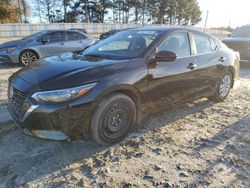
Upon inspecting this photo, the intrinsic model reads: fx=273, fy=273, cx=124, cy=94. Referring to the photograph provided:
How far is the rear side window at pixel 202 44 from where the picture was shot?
199 inches

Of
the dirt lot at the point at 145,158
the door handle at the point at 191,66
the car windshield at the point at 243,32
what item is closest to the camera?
the dirt lot at the point at 145,158

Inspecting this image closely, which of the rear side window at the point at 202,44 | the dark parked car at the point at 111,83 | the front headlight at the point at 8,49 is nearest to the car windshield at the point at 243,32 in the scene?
the rear side window at the point at 202,44

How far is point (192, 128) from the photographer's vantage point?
455 cm

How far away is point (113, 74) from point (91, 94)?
437 millimetres

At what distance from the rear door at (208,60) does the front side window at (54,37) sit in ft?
21.5

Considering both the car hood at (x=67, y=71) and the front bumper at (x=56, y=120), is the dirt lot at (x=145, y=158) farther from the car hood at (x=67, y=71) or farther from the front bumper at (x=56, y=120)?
the car hood at (x=67, y=71)

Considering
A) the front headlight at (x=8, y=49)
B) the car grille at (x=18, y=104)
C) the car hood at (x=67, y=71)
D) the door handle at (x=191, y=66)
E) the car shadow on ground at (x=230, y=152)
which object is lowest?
the car shadow on ground at (x=230, y=152)

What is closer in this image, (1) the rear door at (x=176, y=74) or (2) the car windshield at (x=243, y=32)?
(1) the rear door at (x=176, y=74)

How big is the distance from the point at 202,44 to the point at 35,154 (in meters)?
3.59

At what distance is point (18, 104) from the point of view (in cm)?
347

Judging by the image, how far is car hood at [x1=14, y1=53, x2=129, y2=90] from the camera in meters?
3.34

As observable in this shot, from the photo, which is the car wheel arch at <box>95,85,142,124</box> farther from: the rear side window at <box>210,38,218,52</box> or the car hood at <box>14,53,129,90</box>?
the rear side window at <box>210,38,218,52</box>

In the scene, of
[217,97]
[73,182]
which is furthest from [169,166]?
[217,97]

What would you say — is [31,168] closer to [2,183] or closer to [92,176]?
[2,183]
